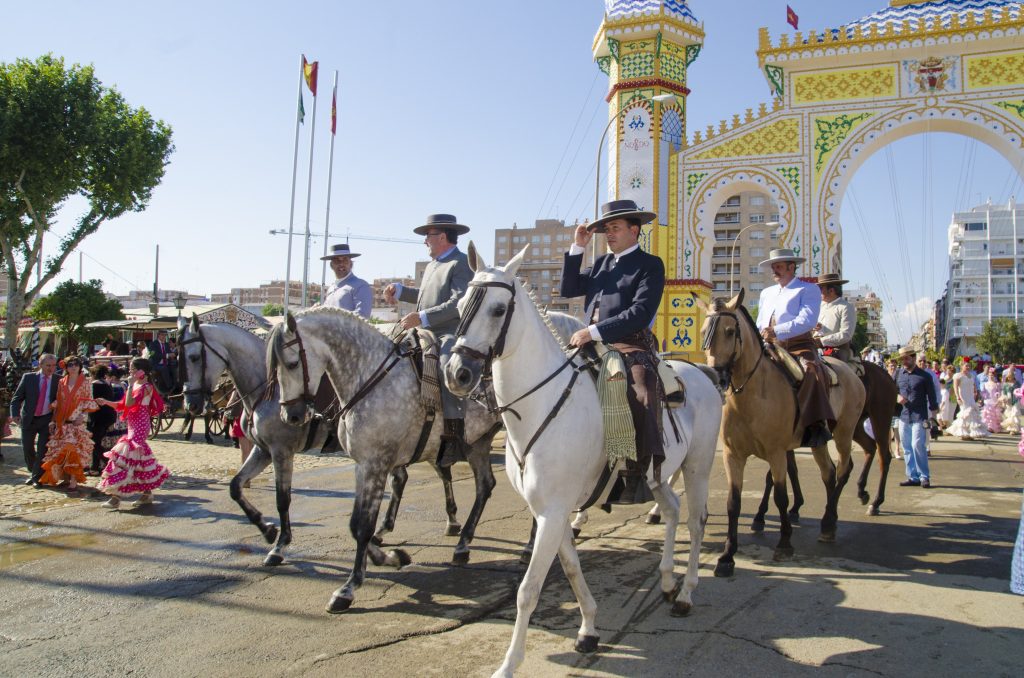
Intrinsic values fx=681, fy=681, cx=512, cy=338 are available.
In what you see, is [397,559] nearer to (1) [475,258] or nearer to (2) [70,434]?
(1) [475,258]

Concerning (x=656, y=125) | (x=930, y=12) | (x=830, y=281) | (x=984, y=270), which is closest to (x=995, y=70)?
(x=930, y=12)

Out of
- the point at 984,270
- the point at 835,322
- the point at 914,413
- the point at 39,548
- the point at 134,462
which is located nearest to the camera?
the point at 39,548

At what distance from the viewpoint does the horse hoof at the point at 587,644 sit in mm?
3924

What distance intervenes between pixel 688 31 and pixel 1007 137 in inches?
371

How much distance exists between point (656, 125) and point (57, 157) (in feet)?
64.5

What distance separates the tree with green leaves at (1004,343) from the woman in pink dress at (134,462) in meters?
74.5

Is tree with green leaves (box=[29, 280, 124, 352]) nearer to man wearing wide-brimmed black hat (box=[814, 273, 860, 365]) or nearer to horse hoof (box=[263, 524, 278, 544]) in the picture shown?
horse hoof (box=[263, 524, 278, 544])

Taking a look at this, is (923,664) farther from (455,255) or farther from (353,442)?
(455,255)

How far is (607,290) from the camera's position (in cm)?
468

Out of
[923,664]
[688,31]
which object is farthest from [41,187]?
[923,664]

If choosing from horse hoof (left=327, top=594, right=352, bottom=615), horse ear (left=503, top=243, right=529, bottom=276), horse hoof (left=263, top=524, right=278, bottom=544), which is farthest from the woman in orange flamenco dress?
horse ear (left=503, top=243, right=529, bottom=276)

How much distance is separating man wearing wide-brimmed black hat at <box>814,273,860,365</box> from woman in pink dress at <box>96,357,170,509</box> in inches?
317

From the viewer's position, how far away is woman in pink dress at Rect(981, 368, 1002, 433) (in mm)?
18750

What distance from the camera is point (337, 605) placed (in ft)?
15.1
